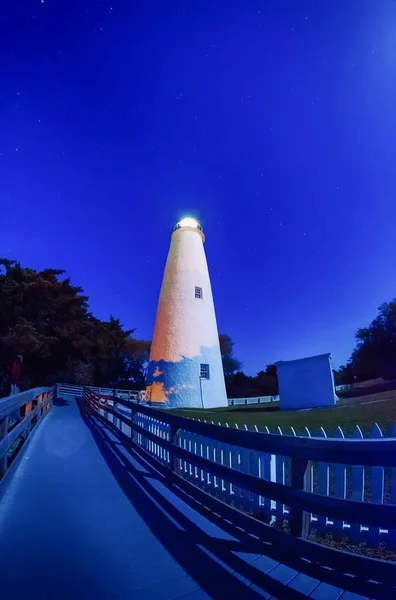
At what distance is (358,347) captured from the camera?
29.7 metres

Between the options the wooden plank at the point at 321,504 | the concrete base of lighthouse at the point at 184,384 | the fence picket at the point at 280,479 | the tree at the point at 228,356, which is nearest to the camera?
the wooden plank at the point at 321,504

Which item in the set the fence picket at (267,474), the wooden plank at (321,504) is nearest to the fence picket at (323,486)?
the fence picket at (267,474)

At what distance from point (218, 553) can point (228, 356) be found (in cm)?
4330

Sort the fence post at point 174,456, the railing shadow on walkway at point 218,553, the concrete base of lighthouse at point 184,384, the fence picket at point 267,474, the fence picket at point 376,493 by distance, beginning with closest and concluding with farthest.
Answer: the railing shadow on walkway at point 218,553 < the fence picket at point 376,493 < the fence picket at point 267,474 < the fence post at point 174,456 < the concrete base of lighthouse at point 184,384

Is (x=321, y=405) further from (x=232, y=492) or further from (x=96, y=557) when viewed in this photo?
(x=96, y=557)

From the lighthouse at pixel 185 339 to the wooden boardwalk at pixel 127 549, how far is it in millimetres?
14584

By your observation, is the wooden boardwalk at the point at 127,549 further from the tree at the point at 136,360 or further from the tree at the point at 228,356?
the tree at the point at 228,356

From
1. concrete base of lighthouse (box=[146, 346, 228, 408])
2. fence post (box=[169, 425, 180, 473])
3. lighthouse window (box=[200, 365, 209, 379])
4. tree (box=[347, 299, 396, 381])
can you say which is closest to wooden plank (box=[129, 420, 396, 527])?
fence post (box=[169, 425, 180, 473])

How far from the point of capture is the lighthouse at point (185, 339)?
63.2ft

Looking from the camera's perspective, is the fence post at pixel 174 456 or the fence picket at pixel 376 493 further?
the fence post at pixel 174 456

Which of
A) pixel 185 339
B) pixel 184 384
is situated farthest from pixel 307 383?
pixel 185 339

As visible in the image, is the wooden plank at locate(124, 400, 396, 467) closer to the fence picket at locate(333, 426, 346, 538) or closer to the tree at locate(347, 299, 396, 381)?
Result: the fence picket at locate(333, 426, 346, 538)

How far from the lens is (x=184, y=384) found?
19.2 m

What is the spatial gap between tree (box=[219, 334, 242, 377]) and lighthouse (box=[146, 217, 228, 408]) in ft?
76.9
